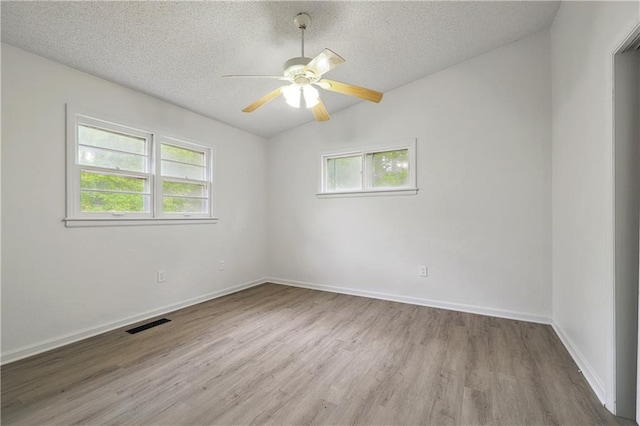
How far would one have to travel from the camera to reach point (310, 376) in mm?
2016

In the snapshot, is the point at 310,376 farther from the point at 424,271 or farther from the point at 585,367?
the point at 424,271

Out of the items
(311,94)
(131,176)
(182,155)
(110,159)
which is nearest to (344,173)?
(311,94)

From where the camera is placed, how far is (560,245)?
2.66 meters

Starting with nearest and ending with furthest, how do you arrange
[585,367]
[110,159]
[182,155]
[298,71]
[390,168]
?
1. [585,367]
2. [298,71]
3. [110,159]
4. [182,155]
5. [390,168]

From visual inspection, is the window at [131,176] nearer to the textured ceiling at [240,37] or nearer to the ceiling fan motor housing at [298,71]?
the textured ceiling at [240,37]

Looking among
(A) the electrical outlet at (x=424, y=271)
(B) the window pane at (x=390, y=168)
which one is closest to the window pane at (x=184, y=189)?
(B) the window pane at (x=390, y=168)

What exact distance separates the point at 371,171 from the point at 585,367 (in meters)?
2.89

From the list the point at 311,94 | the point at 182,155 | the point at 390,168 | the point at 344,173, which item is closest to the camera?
the point at 311,94

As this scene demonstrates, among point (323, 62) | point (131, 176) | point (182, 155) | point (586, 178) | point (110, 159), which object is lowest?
point (586, 178)

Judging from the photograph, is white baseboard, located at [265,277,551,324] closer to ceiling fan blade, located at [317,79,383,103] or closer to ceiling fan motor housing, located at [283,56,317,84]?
ceiling fan blade, located at [317,79,383,103]

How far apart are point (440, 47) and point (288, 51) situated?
162 cm

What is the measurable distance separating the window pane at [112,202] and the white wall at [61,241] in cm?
19

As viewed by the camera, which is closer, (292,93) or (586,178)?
(586,178)

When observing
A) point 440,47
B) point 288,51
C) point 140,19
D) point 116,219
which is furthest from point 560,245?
point 116,219
